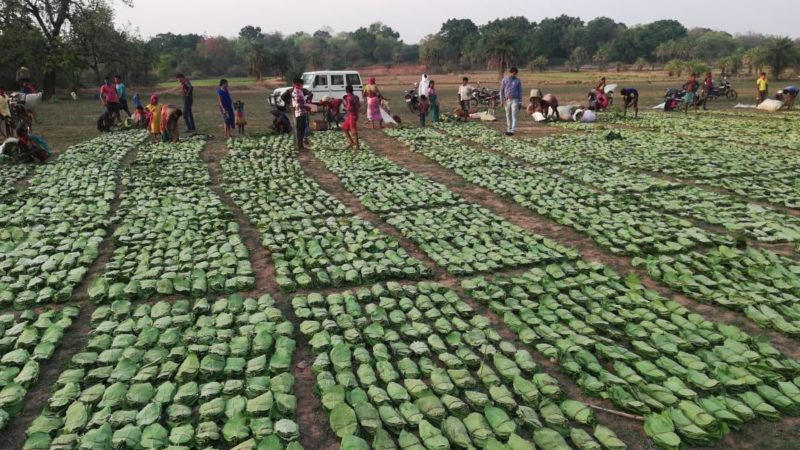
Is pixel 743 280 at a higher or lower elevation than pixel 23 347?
lower

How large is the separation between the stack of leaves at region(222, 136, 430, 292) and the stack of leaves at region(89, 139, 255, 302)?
53cm

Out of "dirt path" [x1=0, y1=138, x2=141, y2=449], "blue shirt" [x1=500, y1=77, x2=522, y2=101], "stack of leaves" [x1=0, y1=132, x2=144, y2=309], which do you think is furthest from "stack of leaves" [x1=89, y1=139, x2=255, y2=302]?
"blue shirt" [x1=500, y1=77, x2=522, y2=101]

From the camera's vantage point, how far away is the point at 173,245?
7.50 metres

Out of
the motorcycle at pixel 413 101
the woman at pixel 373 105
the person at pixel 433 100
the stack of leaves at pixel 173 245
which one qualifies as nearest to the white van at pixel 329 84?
the motorcycle at pixel 413 101

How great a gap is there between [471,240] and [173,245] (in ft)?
14.4

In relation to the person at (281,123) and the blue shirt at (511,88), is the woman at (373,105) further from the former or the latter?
the blue shirt at (511,88)

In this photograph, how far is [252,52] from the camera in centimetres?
6606

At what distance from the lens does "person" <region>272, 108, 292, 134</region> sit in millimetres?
19188

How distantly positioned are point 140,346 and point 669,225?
7655 mm

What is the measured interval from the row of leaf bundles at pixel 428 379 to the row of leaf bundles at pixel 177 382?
41 cm

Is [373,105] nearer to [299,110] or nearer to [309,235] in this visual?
[299,110]

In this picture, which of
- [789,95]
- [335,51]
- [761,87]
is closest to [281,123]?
[761,87]

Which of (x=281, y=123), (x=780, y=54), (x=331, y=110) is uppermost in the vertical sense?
(x=780, y=54)

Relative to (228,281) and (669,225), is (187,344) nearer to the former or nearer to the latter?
(228,281)
